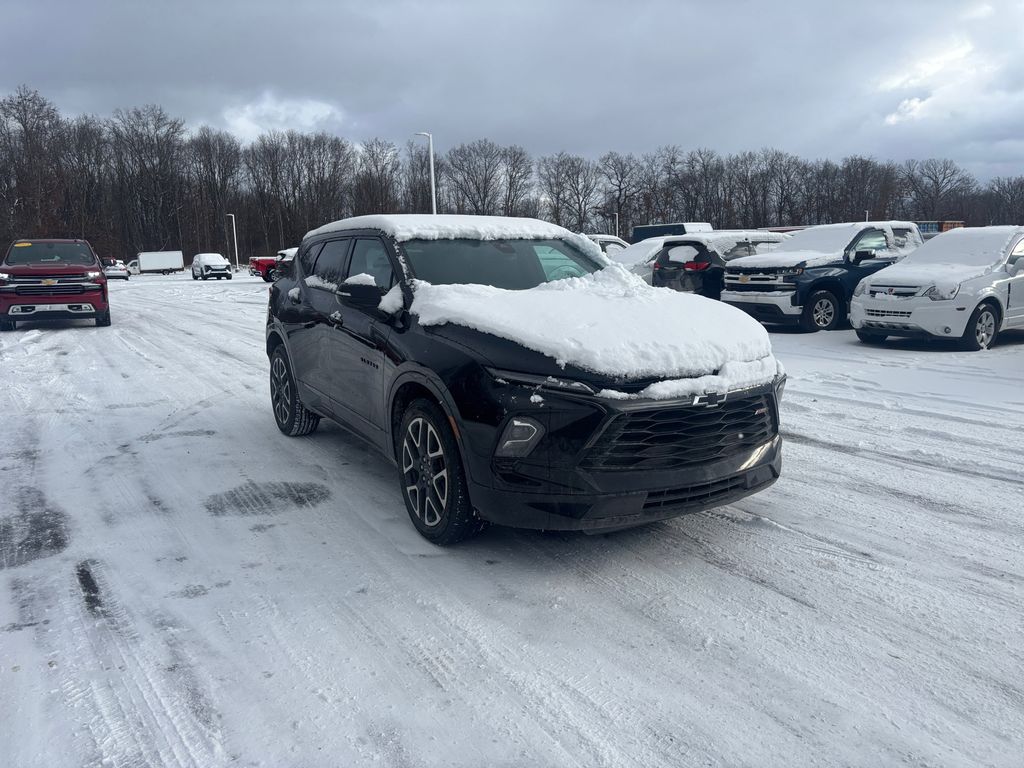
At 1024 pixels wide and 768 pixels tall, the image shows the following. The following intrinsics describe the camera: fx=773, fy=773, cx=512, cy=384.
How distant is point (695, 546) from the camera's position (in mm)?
4047

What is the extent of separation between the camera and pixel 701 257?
15266 mm

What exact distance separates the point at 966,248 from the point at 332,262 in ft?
33.5

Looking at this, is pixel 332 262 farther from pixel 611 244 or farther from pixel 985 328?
pixel 611 244

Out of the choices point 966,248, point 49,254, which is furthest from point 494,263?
point 49,254

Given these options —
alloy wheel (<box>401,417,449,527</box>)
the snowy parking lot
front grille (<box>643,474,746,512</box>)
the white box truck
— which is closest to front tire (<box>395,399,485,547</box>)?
alloy wheel (<box>401,417,449,527</box>)

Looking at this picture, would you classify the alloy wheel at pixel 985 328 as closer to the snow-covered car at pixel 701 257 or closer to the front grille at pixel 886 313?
the front grille at pixel 886 313

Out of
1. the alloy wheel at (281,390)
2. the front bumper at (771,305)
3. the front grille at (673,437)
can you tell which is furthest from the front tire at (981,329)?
the alloy wheel at (281,390)

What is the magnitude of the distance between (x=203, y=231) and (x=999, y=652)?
93.0 m

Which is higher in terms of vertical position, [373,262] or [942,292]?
[373,262]

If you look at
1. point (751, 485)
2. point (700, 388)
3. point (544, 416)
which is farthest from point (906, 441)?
point (544, 416)

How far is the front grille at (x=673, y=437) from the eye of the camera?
11.4 ft

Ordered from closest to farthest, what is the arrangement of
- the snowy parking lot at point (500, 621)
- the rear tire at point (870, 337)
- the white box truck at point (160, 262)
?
the snowy parking lot at point (500, 621) < the rear tire at point (870, 337) < the white box truck at point (160, 262)

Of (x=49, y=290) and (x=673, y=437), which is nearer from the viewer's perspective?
(x=673, y=437)

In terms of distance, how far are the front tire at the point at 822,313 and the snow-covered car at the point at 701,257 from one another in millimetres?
2075
